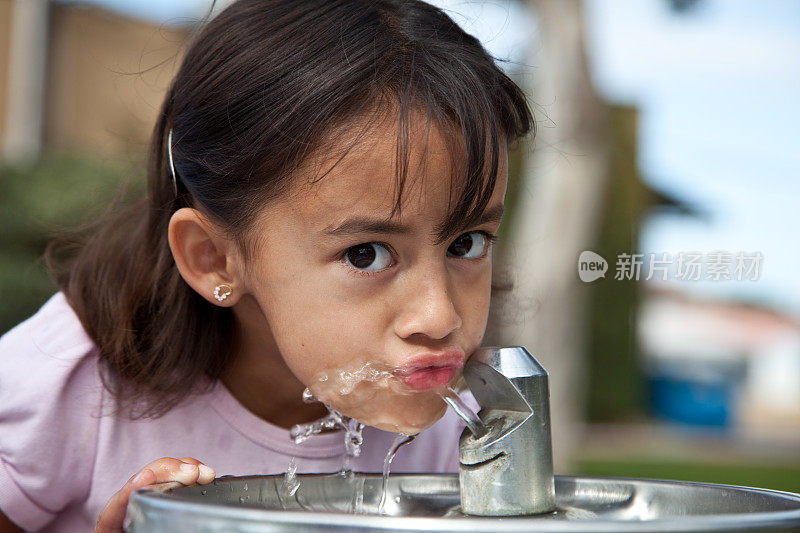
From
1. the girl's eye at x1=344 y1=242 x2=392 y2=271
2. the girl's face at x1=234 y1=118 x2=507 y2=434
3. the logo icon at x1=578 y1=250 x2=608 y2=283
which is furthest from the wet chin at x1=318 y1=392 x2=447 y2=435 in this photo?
the logo icon at x1=578 y1=250 x2=608 y2=283

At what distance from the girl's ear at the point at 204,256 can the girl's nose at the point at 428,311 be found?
272 millimetres

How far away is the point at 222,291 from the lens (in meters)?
1.10

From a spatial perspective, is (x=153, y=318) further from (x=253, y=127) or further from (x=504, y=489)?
(x=504, y=489)

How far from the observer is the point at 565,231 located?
11.0 ft

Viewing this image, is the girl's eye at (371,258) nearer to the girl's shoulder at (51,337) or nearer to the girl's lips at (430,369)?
the girl's lips at (430,369)

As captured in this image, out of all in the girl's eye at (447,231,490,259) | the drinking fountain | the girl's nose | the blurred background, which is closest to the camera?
the drinking fountain

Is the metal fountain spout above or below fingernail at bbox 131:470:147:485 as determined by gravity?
above

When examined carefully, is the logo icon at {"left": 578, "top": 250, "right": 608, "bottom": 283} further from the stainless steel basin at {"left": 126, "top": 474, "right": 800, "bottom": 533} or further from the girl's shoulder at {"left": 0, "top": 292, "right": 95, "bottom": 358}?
the girl's shoulder at {"left": 0, "top": 292, "right": 95, "bottom": 358}

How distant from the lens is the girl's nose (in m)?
0.88

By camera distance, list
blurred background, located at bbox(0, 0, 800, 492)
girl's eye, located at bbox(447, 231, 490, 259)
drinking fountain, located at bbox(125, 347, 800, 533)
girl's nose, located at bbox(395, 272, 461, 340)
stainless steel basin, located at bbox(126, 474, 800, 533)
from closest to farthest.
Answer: stainless steel basin, located at bbox(126, 474, 800, 533), drinking fountain, located at bbox(125, 347, 800, 533), girl's nose, located at bbox(395, 272, 461, 340), girl's eye, located at bbox(447, 231, 490, 259), blurred background, located at bbox(0, 0, 800, 492)

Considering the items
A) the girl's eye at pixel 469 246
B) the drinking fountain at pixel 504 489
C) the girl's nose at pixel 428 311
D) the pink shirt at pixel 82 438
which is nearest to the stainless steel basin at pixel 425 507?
the drinking fountain at pixel 504 489

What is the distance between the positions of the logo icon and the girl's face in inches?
7.6

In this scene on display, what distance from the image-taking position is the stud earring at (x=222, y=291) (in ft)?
3.61

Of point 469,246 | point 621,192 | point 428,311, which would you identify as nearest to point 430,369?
point 428,311
